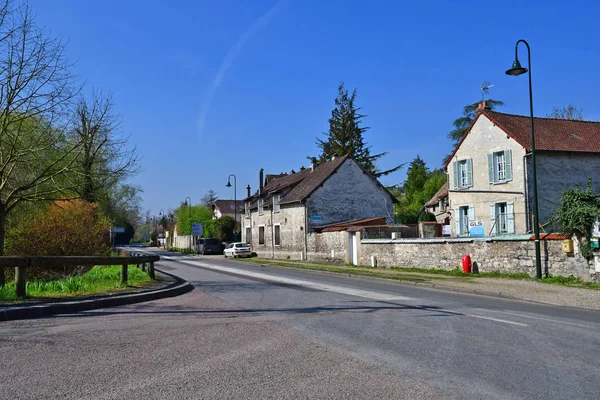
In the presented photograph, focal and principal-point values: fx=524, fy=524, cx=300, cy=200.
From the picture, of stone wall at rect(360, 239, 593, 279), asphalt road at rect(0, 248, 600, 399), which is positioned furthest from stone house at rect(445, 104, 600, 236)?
asphalt road at rect(0, 248, 600, 399)

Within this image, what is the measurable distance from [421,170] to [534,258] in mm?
50332

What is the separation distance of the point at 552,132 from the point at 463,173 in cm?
547

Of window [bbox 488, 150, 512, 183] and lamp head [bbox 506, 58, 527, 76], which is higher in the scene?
lamp head [bbox 506, 58, 527, 76]

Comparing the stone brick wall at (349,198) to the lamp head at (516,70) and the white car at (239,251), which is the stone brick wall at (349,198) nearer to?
the white car at (239,251)

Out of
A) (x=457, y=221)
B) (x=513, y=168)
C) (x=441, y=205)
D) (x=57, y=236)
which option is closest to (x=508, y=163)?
(x=513, y=168)

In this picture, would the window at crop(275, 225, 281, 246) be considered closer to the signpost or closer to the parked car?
the parked car

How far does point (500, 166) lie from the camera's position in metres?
29.0

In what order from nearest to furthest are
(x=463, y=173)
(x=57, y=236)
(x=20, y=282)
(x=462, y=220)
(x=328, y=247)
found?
(x=20, y=282) < (x=57, y=236) < (x=462, y=220) < (x=463, y=173) < (x=328, y=247)

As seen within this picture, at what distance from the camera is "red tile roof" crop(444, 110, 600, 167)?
2772 cm

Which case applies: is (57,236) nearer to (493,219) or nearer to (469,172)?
(493,219)

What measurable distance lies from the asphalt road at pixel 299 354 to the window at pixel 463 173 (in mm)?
20821

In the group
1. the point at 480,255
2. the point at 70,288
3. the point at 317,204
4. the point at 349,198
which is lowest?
the point at 70,288

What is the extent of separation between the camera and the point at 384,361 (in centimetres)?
644

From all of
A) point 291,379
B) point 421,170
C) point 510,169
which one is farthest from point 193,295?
point 421,170
